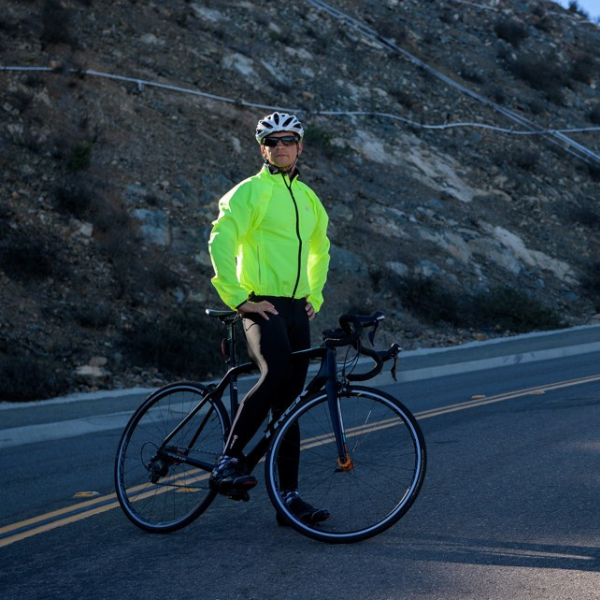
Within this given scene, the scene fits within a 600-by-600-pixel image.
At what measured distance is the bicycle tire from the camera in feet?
17.0

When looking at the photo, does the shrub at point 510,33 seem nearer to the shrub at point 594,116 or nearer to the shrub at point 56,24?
the shrub at point 594,116

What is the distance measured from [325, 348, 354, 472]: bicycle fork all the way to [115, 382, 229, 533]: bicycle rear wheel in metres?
0.67

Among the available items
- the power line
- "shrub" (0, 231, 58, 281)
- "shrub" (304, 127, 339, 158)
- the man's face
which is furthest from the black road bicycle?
"shrub" (304, 127, 339, 158)

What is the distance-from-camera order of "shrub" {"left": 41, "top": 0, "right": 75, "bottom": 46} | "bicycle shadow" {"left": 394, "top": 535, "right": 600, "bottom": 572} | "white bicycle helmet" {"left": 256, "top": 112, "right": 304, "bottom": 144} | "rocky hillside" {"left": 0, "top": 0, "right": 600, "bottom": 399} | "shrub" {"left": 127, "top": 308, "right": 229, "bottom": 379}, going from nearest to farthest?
"bicycle shadow" {"left": 394, "top": 535, "right": 600, "bottom": 572} → "white bicycle helmet" {"left": 256, "top": 112, "right": 304, "bottom": 144} → "shrub" {"left": 127, "top": 308, "right": 229, "bottom": 379} → "rocky hillside" {"left": 0, "top": 0, "right": 600, "bottom": 399} → "shrub" {"left": 41, "top": 0, "right": 75, "bottom": 46}

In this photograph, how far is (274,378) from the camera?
5.38 metres

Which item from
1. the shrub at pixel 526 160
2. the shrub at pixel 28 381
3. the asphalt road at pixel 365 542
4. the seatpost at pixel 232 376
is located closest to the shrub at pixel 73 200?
the shrub at pixel 28 381

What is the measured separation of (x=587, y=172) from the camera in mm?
31984

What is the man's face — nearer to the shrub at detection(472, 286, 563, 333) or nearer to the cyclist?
the cyclist

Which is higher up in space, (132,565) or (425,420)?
(132,565)

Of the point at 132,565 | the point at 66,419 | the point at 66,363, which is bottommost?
the point at 66,363

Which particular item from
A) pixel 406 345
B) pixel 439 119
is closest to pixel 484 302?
pixel 406 345

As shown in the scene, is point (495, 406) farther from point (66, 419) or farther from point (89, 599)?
point (89, 599)

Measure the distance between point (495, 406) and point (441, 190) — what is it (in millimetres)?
16300

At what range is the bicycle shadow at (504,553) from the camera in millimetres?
4793
